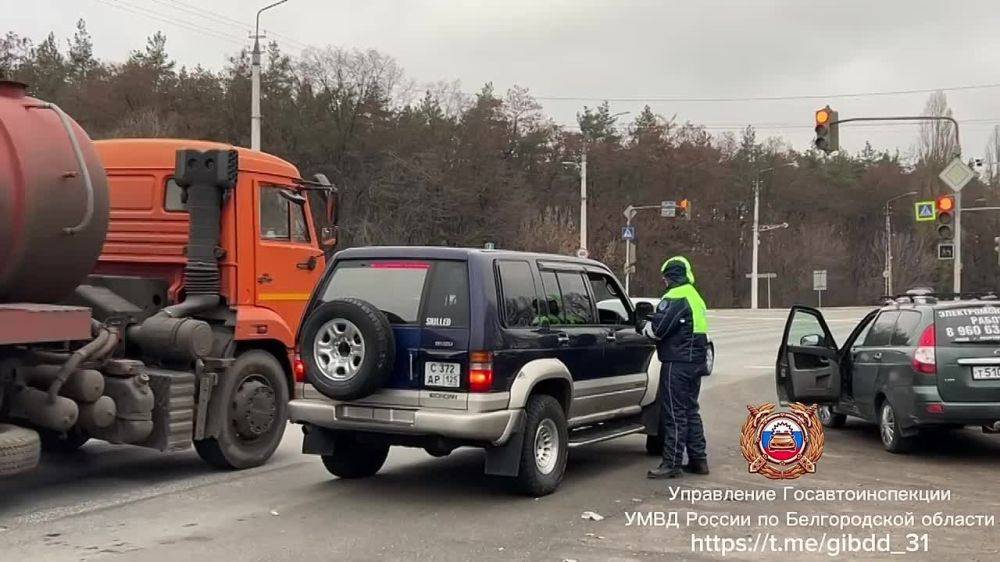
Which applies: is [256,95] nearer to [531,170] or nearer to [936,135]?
[531,170]

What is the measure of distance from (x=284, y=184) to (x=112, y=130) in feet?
123

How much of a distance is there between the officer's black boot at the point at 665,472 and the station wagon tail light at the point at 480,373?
6.75ft

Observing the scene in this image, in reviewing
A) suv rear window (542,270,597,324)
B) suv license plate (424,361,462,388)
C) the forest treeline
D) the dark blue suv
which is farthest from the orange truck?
the forest treeline

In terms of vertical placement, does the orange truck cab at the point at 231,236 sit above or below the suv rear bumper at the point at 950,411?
above

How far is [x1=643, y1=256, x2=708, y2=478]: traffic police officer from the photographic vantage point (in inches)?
309

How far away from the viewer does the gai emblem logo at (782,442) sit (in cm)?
816

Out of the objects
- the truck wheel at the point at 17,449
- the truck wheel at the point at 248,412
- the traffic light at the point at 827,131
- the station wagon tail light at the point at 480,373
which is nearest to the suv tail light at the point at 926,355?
the station wagon tail light at the point at 480,373

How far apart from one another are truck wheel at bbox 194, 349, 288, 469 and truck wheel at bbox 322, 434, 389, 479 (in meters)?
0.92

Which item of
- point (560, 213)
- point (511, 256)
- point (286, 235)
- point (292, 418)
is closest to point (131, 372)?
point (292, 418)

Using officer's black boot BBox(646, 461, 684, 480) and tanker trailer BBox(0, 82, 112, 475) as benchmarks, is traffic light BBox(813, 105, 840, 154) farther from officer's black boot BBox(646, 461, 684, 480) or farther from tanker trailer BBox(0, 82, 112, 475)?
tanker trailer BBox(0, 82, 112, 475)

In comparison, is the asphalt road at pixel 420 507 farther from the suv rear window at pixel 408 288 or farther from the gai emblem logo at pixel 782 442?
the suv rear window at pixel 408 288

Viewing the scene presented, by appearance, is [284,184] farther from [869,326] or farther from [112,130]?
[112,130]

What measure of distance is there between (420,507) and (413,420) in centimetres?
70

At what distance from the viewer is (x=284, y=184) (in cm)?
912
